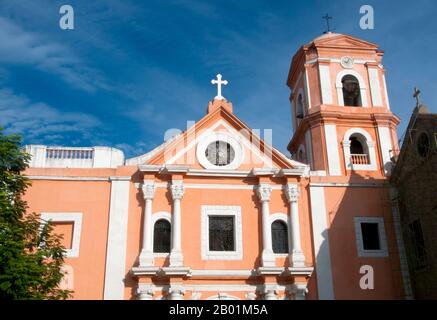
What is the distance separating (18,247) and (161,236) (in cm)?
591

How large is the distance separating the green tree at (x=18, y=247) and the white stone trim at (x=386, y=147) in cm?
1237

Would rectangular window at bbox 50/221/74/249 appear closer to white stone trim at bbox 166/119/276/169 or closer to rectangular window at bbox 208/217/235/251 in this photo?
white stone trim at bbox 166/119/276/169

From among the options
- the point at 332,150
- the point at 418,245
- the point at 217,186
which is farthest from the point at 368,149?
the point at 217,186

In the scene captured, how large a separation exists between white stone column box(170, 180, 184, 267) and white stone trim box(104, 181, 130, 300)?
1634mm

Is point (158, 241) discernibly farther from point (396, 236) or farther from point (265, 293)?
point (396, 236)

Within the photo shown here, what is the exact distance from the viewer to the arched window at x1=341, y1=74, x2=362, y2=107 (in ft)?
69.8

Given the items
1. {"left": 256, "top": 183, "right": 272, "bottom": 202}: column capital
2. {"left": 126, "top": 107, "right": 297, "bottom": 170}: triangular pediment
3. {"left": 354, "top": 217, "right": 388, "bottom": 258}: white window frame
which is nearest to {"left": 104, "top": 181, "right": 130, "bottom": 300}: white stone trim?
{"left": 126, "top": 107, "right": 297, "bottom": 170}: triangular pediment

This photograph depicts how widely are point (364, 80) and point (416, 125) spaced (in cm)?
454

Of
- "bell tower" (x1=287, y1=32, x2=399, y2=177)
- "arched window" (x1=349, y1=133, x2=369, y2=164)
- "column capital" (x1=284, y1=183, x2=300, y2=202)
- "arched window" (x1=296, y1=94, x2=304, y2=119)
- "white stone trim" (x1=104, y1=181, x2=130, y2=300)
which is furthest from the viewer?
"arched window" (x1=296, y1=94, x2=304, y2=119)

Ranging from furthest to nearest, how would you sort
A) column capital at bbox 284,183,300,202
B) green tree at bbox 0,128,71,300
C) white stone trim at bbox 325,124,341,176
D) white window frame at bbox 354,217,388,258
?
white stone trim at bbox 325,124,341,176, column capital at bbox 284,183,300,202, white window frame at bbox 354,217,388,258, green tree at bbox 0,128,71,300

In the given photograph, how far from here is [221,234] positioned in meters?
17.9

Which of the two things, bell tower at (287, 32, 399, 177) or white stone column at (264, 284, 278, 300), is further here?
bell tower at (287, 32, 399, 177)

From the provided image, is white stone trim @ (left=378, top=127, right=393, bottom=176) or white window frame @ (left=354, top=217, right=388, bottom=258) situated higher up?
white stone trim @ (left=378, top=127, right=393, bottom=176)
